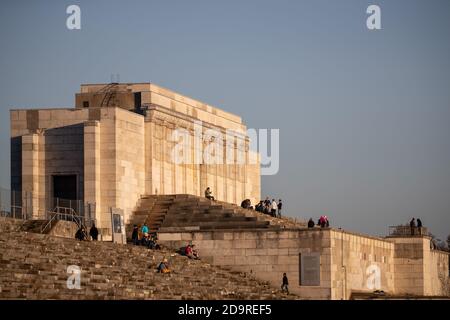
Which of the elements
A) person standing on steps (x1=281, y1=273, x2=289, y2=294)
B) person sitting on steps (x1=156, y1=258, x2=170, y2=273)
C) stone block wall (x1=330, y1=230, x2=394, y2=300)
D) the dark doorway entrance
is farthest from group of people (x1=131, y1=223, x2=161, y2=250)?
stone block wall (x1=330, y1=230, x2=394, y2=300)

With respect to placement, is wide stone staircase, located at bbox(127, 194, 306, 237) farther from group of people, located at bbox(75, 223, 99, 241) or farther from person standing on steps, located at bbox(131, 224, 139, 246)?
group of people, located at bbox(75, 223, 99, 241)

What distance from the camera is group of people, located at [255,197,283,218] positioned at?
84.4 m

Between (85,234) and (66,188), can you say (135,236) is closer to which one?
(85,234)

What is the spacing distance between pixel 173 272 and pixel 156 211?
13453 mm

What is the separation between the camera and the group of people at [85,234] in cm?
7031

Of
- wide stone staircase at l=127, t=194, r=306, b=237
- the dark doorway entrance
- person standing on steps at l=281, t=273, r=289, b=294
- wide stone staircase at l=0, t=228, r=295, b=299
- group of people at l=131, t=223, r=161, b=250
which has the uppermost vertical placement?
the dark doorway entrance

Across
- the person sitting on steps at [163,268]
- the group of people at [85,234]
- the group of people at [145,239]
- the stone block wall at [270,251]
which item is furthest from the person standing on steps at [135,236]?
the person sitting on steps at [163,268]

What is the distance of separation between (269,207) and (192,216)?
24.7 ft

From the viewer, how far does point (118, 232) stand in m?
74.1

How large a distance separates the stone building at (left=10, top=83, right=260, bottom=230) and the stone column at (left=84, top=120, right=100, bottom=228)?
5cm

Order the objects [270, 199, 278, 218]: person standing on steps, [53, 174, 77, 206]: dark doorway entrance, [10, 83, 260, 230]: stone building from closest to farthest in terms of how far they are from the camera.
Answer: [10, 83, 260, 230]: stone building
[53, 174, 77, 206]: dark doorway entrance
[270, 199, 278, 218]: person standing on steps

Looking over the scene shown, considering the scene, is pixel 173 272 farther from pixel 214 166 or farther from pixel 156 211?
pixel 214 166

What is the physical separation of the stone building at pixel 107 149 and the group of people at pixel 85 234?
569 cm
